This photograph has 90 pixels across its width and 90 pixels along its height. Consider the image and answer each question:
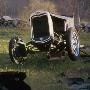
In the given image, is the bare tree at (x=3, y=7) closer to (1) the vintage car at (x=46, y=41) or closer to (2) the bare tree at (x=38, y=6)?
(2) the bare tree at (x=38, y=6)

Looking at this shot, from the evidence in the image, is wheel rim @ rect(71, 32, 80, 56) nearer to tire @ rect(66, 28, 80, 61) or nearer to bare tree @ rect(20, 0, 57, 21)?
tire @ rect(66, 28, 80, 61)

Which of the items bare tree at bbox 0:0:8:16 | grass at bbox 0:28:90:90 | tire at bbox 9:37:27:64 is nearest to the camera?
grass at bbox 0:28:90:90

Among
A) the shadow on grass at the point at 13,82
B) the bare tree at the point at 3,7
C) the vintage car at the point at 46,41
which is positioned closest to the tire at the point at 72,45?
the vintage car at the point at 46,41

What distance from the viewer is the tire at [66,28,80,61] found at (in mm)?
13484

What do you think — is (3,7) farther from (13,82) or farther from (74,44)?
(13,82)

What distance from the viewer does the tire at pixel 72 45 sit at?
13484 mm

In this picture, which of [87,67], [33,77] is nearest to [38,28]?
[87,67]

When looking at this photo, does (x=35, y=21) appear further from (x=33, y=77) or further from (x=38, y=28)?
(x=33, y=77)

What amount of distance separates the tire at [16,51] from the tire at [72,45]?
172cm

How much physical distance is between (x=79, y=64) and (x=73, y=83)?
A: 11.8 ft

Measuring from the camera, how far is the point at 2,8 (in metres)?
59.8

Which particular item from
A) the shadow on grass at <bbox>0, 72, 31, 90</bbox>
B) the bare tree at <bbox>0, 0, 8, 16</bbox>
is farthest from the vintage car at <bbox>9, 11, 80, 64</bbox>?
the bare tree at <bbox>0, 0, 8, 16</bbox>

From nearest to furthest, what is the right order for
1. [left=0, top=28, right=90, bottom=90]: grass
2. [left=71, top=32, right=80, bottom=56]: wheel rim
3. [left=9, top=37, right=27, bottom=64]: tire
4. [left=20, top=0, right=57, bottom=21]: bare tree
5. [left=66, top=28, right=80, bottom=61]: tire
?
[left=0, top=28, right=90, bottom=90]: grass, [left=66, top=28, right=80, bottom=61]: tire, [left=71, top=32, right=80, bottom=56]: wheel rim, [left=9, top=37, right=27, bottom=64]: tire, [left=20, top=0, right=57, bottom=21]: bare tree

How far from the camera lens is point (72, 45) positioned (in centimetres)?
1361
